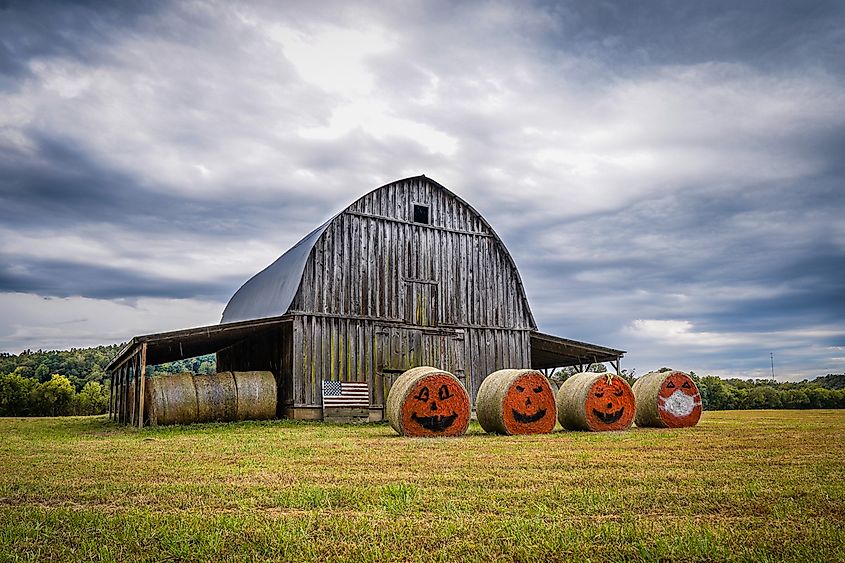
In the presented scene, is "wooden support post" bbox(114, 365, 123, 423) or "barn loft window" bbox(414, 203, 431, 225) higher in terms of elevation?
"barn loft window" bbox(414, 203, 431, 225)

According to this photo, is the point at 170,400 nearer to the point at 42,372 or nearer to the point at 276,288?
the point at 276,288

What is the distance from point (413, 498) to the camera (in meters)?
6.45

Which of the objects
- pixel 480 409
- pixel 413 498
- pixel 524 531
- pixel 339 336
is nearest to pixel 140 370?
pixel 339 336

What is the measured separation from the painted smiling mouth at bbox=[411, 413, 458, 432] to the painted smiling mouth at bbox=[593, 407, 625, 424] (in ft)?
10.7

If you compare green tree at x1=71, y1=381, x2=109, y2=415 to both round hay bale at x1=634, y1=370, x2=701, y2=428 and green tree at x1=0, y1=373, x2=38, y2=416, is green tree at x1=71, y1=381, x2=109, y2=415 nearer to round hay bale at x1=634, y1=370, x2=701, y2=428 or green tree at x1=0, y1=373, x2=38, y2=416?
green tree at x1=0, y1=373, x2=38, y2=416

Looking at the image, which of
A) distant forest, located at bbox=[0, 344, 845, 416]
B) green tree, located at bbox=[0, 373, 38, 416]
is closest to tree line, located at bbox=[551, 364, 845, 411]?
distant forest, located at bbox=[0, 344, 845, 416]

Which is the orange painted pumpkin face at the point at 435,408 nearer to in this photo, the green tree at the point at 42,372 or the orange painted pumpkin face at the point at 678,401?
the orange painted pumpkin face at the point at 678,401

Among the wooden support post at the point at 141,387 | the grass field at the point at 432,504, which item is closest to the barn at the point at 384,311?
the wooden support post at the point at 141,387

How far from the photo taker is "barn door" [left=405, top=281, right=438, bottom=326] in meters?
23.1

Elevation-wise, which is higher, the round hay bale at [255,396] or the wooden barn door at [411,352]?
the wooden barn door at [411,352]

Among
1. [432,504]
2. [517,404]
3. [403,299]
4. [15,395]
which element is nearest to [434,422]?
[517,404]

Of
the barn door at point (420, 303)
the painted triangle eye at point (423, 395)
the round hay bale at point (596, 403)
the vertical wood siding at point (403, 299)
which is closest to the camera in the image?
the painted triangle eye at point (423, 395)

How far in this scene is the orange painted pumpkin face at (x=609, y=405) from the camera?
1591 centimetres

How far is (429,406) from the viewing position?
15.3 meters
